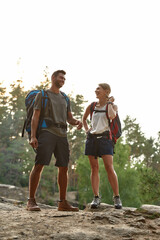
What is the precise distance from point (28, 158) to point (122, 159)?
1215 centimetres

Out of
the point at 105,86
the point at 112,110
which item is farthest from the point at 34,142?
the point at 105,86

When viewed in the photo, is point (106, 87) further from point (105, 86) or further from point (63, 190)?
point (63, 190)

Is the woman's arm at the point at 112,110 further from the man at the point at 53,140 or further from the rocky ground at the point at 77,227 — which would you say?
the rocky ground at the point at 77,227

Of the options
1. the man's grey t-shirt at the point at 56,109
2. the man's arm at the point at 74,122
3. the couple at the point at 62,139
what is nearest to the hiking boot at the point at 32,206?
the couple at the point at 62,139

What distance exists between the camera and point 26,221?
3.60 meters

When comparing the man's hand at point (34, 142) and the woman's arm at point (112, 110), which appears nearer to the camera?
the man's hand at point (34, 142)

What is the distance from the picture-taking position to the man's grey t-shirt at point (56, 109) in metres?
4.83

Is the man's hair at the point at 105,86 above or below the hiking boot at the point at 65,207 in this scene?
above

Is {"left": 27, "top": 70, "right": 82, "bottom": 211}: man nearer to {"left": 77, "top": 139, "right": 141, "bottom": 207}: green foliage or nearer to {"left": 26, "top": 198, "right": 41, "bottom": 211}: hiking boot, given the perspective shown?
{"left": 26, "top": 198, "right": 41, "bottom": 211}: hiking boot

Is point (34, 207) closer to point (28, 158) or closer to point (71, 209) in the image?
point (71, 209)

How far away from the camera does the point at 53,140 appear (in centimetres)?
478

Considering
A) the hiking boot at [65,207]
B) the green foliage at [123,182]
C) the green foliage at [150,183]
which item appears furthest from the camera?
the green foliage at [123,182]

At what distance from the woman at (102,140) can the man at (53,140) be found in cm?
52

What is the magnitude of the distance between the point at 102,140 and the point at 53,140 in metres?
1.07
